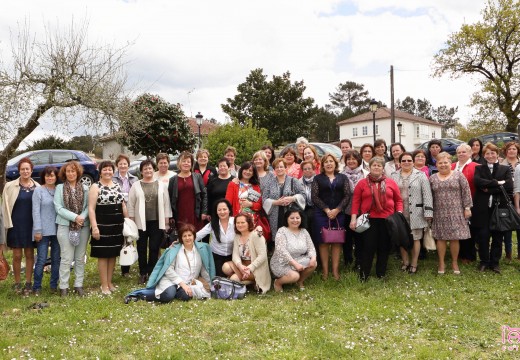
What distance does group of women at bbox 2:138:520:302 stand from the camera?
612 cm

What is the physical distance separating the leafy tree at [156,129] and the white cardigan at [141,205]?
6.74m

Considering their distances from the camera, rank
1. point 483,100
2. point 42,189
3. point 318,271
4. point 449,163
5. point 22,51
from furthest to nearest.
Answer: point 483,100, point 22,51, point 318,271, point 449,163, point 42,189

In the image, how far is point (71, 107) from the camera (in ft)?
35.4

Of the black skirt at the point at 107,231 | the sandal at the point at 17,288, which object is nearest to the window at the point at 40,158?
the sandal at the point at 17,288

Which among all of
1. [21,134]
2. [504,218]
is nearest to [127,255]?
[21,134]

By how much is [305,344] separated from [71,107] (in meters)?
8.99

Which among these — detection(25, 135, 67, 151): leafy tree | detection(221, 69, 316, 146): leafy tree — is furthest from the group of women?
detection(221, 69, 316, 146): leafy tree

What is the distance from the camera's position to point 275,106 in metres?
38.2

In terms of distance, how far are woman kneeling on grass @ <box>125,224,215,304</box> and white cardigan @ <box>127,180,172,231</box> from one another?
66 centimetres

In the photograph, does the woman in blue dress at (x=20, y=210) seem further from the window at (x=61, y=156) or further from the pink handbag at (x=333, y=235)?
the window at (x=61, y=156)

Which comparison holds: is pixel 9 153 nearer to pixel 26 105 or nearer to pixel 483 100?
pixel 26 105

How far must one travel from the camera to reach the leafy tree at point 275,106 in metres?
37.6

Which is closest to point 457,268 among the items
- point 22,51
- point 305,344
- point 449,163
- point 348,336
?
point 449,163

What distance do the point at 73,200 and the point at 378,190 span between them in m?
4.40
